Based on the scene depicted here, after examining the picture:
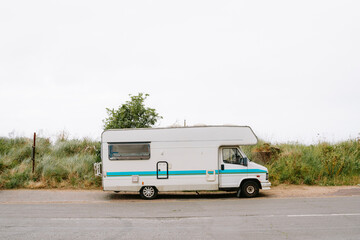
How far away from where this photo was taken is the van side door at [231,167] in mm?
13289

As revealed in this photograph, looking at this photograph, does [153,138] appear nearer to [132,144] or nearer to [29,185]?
[132,144]

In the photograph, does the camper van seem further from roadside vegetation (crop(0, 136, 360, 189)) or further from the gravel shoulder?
roadside vegetation (crop(0, 136, 360, 189))

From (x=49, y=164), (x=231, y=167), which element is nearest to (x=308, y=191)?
(x=231, y=167)

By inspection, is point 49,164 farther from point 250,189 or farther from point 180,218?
point 180,218

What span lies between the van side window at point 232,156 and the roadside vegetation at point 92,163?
4518mm

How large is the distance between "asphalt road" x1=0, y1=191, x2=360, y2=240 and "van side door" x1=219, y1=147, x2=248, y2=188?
2.20ft

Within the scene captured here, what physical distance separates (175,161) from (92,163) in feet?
22.2

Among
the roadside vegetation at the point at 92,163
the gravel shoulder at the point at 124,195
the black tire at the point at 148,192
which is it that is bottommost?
the gravel shoulder at the point at 124,195

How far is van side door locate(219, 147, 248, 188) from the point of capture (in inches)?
523

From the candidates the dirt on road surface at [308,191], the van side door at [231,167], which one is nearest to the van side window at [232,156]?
the van side door at [231,167]

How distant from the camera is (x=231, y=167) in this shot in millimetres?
13367

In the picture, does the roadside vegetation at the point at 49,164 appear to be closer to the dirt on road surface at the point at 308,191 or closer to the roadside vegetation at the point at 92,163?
the roadside vegetation at the point at 92,163

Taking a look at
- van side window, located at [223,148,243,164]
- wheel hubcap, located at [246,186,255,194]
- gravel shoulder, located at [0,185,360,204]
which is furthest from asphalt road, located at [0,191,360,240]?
van side window, located at [223,148,243,164]

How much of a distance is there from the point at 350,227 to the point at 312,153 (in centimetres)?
1158
